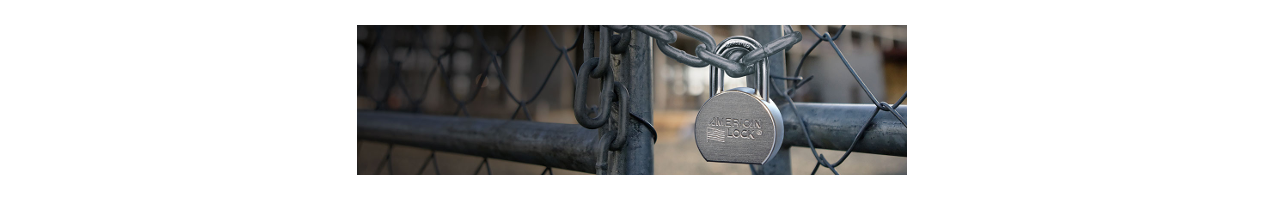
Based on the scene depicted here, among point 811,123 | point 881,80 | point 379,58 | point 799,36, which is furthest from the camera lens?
point 881,80

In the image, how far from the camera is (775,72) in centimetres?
52

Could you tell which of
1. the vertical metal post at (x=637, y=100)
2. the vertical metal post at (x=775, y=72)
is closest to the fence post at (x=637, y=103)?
the vertical metal post at (x=637, y=100)

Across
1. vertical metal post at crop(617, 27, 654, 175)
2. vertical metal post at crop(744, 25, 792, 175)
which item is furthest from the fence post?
vertical metal post at crop(744, 25, 792, 175)

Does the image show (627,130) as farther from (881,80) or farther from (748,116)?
(881,80)

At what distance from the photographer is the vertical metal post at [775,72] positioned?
1.62ft

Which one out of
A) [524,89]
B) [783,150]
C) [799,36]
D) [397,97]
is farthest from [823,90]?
[524,89]

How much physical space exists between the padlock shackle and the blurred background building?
0.05 ft

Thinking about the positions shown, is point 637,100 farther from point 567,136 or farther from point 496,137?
point 496,137

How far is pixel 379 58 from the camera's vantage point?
1.15 meters

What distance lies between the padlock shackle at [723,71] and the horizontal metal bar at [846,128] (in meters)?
0.09

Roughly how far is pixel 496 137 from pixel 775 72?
0.24 metres

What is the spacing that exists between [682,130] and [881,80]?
2.40m

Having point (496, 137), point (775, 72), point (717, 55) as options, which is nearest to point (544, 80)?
point (496, 137)

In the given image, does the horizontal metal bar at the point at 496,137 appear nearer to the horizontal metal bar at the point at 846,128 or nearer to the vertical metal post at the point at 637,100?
the vertical metal post at the point at 637,100
